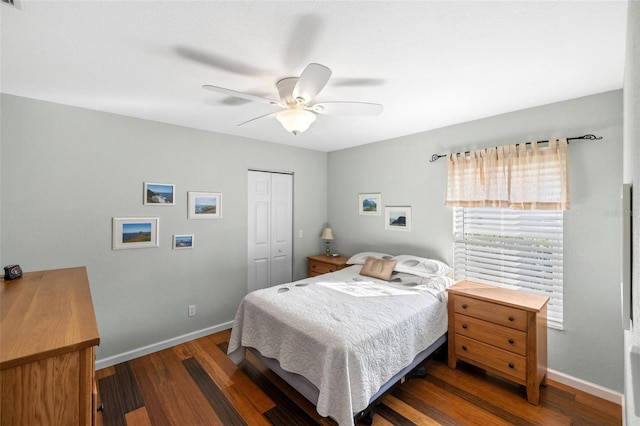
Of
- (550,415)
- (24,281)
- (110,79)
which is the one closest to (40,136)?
(110,79)

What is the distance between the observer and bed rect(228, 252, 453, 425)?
5.87 ft

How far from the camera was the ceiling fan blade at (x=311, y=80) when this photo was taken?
57.6 inches

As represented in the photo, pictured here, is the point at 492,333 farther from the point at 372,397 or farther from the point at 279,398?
the point at 279,398

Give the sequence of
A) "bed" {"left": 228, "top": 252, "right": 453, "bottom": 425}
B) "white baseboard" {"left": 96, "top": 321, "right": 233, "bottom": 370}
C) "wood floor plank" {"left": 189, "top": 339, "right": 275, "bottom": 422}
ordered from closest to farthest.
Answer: "bed" {"left": 228, "top": 252, "right": 453, "bottom": 425} < "wood floor plank" {"left": 189, "top": 339, "right": 275, "bottom": 422} < "white baseboard" {"left": 96, "top": 321, "right": 233, "bottom": 370}

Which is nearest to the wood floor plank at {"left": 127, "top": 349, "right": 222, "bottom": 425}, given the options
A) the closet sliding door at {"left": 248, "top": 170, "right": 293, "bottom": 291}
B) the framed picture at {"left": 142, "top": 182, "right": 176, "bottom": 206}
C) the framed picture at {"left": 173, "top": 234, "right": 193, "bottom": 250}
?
the framed picture at {"left": 173, "top": 234, "right": 193, "bottom": 250}

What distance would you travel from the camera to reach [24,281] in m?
1.67

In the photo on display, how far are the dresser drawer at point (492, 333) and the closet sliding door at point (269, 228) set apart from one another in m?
2.43

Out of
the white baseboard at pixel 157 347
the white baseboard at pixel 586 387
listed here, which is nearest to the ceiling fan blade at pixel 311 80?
the white baseboard at pixel 157 347

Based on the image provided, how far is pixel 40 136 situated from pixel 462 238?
13.7ft

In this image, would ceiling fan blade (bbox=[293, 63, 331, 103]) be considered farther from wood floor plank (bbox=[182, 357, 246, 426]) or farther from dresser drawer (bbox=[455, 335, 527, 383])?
dresser drawer (bbox=[455, 335, 527, 383])

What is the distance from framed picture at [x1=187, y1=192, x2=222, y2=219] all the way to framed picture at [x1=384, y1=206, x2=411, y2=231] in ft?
7.21

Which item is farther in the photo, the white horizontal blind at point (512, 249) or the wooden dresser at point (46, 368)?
the white horizontal blind at point (512, 249)

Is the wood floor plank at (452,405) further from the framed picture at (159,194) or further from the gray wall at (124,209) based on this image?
the framed picture at (159,194)

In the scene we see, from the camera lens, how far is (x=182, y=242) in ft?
10.4
